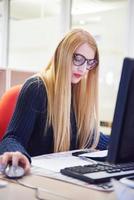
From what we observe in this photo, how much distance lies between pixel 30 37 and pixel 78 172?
3.56 m

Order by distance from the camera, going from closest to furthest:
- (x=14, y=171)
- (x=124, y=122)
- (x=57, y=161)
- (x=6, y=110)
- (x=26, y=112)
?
(x=124, y=122) < (x=14, y=171) < (x=57, y=161) < (x=26, y=112) < (x=6, y=110)

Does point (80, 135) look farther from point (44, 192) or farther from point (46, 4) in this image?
point (46, 4)

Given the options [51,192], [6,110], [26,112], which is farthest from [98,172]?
[6,110]

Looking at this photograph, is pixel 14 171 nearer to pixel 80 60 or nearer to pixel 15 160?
pixel 15 160

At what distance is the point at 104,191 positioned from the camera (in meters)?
0.90

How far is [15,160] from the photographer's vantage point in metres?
1.02

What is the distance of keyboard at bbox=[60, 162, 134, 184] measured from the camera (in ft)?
3.18

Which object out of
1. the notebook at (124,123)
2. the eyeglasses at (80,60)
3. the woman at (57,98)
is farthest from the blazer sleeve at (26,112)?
the notebook at (124,123)

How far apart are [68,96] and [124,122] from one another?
61 cm

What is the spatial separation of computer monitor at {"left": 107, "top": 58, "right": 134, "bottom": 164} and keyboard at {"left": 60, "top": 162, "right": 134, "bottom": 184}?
0.41ft

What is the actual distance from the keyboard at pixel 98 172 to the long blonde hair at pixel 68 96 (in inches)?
14.3

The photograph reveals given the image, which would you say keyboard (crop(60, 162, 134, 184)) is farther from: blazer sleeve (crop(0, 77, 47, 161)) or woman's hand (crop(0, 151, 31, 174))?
blazer sleeve (crop(0, 77, 47, 161))

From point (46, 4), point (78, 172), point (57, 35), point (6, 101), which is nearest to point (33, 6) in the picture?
point (46, 4)

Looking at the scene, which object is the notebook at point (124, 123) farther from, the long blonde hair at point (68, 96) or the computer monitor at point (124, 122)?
the long blonde hair at point (68, 96)
